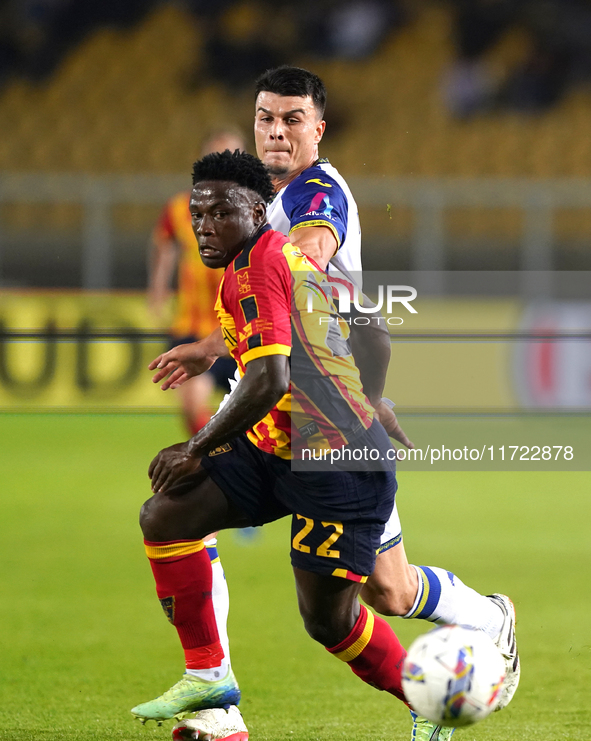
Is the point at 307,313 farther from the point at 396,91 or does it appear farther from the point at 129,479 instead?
the point at 396,91

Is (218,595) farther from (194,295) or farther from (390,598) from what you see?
(194,295)

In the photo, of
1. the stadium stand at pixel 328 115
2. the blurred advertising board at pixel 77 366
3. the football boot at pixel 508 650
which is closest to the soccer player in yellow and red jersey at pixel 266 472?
the football boot at pixel 508 650

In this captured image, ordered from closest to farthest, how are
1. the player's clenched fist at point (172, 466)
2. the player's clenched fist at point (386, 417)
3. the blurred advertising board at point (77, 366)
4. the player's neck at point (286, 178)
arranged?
the player's clenched fist at point (172, 466) → the player's clenched fist at point (386, 417) → the player's neck at point (286, 178) → the blurred advertising board at point (77, 366)

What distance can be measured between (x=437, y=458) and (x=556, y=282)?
2.49 metres

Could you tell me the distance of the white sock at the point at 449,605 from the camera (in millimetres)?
2945

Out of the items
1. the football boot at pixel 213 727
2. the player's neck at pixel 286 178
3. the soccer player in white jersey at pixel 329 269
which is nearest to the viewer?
the football boot at pixel 213 727

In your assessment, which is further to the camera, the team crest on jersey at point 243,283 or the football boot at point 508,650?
the football boot at point 508,650

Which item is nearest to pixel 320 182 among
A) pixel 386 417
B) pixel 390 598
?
pixel 386 417

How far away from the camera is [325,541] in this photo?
102 inches

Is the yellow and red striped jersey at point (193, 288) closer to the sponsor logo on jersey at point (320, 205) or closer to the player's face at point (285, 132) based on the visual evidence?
the player's face at point (285, 132)

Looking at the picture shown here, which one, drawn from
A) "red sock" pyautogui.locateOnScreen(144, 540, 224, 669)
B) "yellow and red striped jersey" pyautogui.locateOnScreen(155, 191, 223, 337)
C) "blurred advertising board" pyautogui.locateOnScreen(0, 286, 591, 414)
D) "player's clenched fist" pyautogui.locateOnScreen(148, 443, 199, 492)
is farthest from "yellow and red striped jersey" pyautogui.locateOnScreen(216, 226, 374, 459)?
"blurred advertising board" pyautogui.locateOnScreen(0, 286, 591, 414)

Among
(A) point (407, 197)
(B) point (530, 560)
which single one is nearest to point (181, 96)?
(A) point (407, 197)

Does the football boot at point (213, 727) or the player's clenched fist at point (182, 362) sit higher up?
the player's clenched fist at point (182, 362)

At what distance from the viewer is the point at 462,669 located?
2.45 meters
